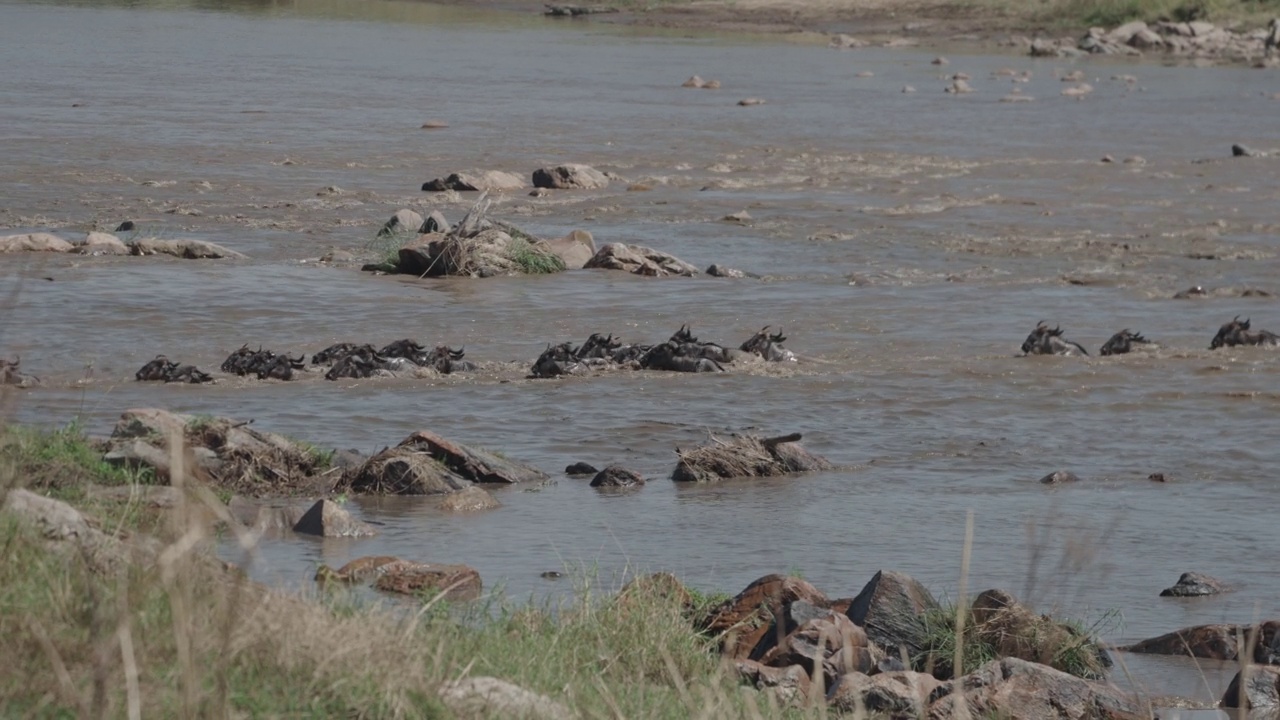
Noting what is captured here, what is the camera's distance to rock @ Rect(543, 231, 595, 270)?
642 inches

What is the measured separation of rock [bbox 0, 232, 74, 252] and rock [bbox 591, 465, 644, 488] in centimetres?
783

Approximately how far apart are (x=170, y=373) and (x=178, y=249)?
189 inches

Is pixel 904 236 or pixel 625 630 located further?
pixel 904 236

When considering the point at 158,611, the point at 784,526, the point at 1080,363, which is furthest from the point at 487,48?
the point at 158,611

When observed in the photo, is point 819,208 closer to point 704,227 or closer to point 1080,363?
point 704,227

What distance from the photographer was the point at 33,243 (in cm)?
1511

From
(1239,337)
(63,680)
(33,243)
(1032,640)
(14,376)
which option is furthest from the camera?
(33,243)

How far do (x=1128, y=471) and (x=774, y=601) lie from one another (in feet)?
14.0

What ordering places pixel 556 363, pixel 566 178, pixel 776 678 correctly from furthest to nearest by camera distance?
pixel 566 178 → pixel 556 363 → pixel 776 678

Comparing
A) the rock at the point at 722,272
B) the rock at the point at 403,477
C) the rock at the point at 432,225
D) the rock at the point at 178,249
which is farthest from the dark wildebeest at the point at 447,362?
the rock at the point at 432,225

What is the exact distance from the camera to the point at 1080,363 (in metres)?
12.8

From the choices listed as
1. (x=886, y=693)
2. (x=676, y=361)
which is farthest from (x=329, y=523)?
(x=676, y=361)

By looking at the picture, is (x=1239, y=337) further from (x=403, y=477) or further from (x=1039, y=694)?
(x=1039, y=694)

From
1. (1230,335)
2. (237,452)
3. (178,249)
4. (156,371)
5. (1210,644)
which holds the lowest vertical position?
(178,249)
